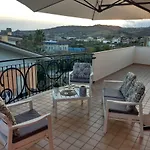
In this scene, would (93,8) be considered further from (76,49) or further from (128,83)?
(76,49)

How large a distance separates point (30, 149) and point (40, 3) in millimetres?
2514

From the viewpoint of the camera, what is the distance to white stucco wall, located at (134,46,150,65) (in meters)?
8.10

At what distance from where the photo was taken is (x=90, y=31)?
6.23 meters

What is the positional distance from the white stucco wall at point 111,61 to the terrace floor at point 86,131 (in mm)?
1879

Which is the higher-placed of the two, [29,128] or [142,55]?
[142,55]

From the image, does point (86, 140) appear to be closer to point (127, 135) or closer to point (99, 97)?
point (127, 135)

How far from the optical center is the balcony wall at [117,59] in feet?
18.2

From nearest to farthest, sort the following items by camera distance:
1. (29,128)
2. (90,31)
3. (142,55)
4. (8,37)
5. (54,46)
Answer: (29,128) → (54,46) → (8,37) → (90,31) → (142,55)

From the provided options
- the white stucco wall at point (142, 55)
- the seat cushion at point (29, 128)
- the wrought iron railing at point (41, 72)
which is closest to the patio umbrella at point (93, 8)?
the wrought iron railing at point (41, 72)

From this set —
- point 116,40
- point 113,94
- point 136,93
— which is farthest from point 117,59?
point 136,93

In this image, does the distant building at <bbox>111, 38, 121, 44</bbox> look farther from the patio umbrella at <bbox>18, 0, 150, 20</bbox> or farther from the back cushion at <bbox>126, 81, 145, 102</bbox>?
the back cushion at <bbox>126, 81, 145, 102</bbox>

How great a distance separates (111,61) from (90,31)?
1319 millimetres

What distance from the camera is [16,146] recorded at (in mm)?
1869

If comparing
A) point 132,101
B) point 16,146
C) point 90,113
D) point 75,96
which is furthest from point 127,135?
point 16,146
